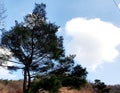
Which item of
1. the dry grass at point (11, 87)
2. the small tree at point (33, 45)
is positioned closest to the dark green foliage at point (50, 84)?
the small tree at point (33, 45)

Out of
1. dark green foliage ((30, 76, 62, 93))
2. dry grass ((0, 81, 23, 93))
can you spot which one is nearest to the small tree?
dark green foliage ((30, 76, 62, 93))

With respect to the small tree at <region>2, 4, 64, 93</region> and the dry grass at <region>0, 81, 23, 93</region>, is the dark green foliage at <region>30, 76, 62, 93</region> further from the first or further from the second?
the dry grass at <region>0, 81, 23, 93</region>

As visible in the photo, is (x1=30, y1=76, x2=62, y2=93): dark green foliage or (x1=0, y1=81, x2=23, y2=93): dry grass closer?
(x1=30, y1=76, x2=62, y2=93): dark green foliage

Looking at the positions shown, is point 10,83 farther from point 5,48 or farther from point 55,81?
point 55,81

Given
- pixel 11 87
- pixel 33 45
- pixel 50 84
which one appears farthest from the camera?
pixel 11 87

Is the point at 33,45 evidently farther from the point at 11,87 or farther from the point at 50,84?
the point at 11,87

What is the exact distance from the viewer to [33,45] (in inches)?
1501

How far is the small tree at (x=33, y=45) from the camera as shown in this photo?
3800 cm

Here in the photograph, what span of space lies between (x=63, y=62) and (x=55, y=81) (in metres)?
6.21

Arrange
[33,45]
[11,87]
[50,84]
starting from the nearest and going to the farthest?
[50,84] < [33,45] < [11,87]

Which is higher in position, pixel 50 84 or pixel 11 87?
pixel 11 87

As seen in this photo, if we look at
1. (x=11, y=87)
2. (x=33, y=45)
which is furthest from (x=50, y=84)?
(x=11, y=87)

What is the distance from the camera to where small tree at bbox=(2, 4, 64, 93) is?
125ft

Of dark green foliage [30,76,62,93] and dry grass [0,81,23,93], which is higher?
dry grass [0,81,23,93]
